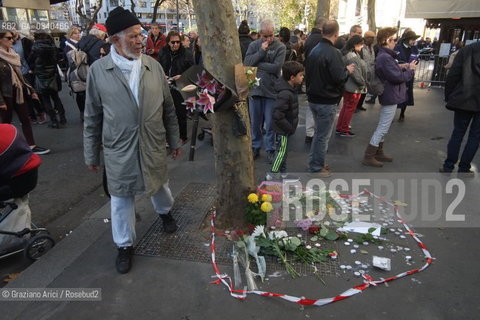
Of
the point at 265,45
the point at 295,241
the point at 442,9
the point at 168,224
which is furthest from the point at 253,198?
the point at 442,9

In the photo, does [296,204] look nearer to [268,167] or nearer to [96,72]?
[268,167]

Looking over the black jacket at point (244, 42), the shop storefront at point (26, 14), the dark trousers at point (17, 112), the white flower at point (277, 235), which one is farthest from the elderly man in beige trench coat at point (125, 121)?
the shop storefront at point (26, 14)

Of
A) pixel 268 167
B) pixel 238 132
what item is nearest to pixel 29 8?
pixel 268 167

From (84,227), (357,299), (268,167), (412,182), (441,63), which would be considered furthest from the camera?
(441,63)

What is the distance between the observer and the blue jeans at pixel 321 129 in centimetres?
485

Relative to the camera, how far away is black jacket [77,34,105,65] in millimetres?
7051

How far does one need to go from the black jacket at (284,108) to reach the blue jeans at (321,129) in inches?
21.0

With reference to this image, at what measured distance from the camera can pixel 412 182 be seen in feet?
15.9

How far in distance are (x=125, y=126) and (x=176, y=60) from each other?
360 centimetres

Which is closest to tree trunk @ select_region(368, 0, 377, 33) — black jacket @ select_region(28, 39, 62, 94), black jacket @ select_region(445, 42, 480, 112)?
black jacket @ select_region(445, 42, 480, 112)

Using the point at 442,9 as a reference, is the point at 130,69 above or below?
below

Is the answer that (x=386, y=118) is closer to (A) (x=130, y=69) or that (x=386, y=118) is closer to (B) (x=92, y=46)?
(A) (x=130, y=69)

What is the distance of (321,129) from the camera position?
488 cm

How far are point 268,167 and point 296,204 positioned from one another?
138 centimetres
